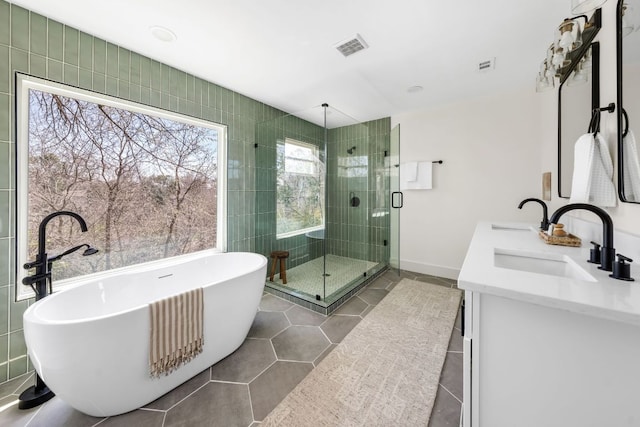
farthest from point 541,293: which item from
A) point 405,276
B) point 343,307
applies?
point 405,276

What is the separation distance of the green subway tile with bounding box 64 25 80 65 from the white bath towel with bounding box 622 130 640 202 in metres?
3.44

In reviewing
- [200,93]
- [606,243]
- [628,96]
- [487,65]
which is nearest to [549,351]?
[606,243]

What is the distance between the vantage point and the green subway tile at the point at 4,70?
151 cm

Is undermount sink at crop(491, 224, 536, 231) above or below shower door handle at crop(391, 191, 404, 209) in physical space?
below

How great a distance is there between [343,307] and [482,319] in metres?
1.88

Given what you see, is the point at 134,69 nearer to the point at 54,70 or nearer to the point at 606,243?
the point at 54,70

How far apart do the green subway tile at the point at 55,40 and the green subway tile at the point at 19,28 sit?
0.10 metres

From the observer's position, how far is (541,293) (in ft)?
2.36

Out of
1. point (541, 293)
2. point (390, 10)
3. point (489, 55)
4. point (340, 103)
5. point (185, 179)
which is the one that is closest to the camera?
point (541, 293)

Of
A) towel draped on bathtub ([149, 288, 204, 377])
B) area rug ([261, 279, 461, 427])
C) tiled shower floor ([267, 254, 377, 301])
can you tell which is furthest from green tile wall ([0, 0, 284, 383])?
tiled shower floor ([267, 254, 377, 301])

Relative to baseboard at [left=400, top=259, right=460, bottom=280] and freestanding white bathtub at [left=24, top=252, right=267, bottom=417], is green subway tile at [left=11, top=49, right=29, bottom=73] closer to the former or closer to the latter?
freestanding white bathtub at [left=24, top=252, right=267, bottom=417]

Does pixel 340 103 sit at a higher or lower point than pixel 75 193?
higher

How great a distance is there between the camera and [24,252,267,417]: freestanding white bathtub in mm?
1138

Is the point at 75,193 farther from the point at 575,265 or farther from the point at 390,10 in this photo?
the point at 575,265
